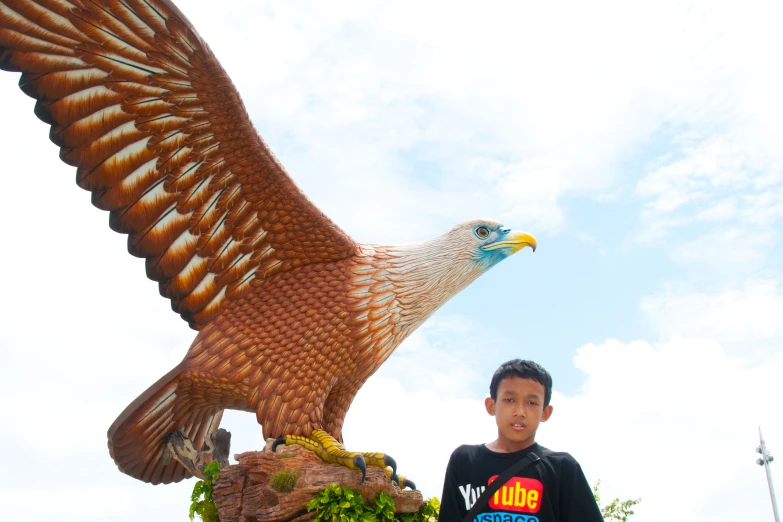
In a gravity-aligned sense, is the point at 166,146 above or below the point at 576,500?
above

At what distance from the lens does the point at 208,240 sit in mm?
4805

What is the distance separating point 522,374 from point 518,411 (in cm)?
13

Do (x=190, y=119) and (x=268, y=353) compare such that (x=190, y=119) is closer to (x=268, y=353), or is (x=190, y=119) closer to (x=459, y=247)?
(x=268, y=353)

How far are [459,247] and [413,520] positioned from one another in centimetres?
203

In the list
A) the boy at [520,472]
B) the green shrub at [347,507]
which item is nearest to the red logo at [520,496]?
the boy at [520,472]

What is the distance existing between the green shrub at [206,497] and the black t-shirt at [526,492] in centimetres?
269

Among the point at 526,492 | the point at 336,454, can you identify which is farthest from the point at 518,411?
the point at 336,454

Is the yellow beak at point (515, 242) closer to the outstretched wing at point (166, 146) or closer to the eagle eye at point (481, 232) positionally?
the eagle eye at point (481, 232)

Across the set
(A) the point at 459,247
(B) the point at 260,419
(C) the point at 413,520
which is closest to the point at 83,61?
(B) the point at 260,419

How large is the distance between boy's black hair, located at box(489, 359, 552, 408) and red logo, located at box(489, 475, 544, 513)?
348mm

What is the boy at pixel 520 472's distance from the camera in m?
2.17

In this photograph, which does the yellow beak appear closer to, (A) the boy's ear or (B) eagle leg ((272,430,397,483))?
(B) eagle leg ((272,430,397,483))

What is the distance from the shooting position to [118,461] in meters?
4.93

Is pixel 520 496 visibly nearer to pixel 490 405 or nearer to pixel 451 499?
pixel 451 499
